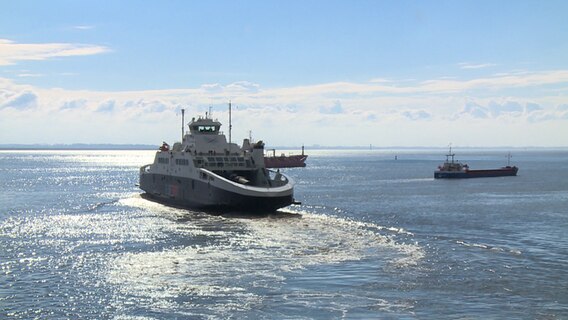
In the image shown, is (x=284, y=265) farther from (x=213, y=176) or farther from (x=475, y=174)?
(x=475, y=174)

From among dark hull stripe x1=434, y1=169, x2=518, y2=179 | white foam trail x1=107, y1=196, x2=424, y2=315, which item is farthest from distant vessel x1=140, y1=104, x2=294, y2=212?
dark hull stripe x1=434, y1=169, x2=518, y2=179

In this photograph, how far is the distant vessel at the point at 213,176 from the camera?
5878 centimetres

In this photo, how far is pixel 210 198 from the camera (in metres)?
61.2

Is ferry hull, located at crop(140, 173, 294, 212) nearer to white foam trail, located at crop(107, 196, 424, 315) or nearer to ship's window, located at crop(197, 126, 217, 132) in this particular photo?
white foam trail, located at crop(107, 196, 424, 315)

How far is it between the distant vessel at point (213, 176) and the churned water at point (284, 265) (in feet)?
7.26

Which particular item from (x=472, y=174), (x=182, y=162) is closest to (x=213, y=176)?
(x=182, y=162)

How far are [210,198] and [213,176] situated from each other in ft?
7.82

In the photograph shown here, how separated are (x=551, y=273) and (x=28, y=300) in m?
27.9

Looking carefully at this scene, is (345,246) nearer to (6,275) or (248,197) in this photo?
(248,197)

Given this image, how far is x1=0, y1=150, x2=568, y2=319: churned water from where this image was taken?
26922mm

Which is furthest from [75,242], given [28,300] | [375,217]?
[375,217]

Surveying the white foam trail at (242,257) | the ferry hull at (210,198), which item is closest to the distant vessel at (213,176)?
the ferry hull at (210,198)

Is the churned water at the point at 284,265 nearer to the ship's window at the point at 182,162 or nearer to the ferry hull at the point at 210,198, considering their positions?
the ferry hull at the point at 210,198

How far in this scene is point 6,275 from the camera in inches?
1308
